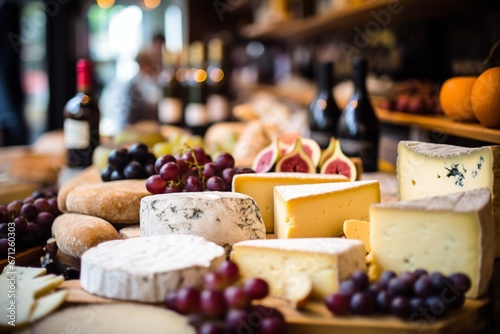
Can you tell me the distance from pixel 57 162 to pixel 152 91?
1.79 m

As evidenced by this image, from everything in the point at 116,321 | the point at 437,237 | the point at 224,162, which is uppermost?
the point at 224,162

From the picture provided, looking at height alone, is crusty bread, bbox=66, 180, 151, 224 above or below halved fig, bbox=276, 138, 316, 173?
below

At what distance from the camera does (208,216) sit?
122 cm

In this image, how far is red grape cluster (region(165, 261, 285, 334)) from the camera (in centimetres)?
87

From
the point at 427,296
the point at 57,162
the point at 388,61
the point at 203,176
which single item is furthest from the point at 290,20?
the point at 427,296

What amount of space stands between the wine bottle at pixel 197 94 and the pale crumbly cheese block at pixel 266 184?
1.85m

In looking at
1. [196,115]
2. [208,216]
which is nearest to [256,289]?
[208,216]

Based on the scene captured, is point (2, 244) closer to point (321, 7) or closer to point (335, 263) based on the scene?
point (335, 263)

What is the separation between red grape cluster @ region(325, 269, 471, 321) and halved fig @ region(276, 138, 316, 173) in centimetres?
69

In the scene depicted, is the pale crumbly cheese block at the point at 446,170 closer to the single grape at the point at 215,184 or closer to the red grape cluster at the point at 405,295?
the red grape cluster at the point at 405,295

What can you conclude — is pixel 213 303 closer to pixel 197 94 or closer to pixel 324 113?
pixel 324 113

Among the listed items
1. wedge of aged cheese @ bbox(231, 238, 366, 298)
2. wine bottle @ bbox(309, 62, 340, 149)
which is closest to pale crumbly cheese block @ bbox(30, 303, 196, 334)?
wedge of aged cheese @ bbox(231, 238, 366, 298)

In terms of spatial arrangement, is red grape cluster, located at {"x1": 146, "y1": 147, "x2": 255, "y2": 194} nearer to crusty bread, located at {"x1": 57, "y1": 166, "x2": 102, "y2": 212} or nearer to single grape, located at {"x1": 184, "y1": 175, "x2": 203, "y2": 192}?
single grape, located at {"x1": 184, "y1": 175, "x2": 203, "y2": 192}

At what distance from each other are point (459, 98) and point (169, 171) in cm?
84
